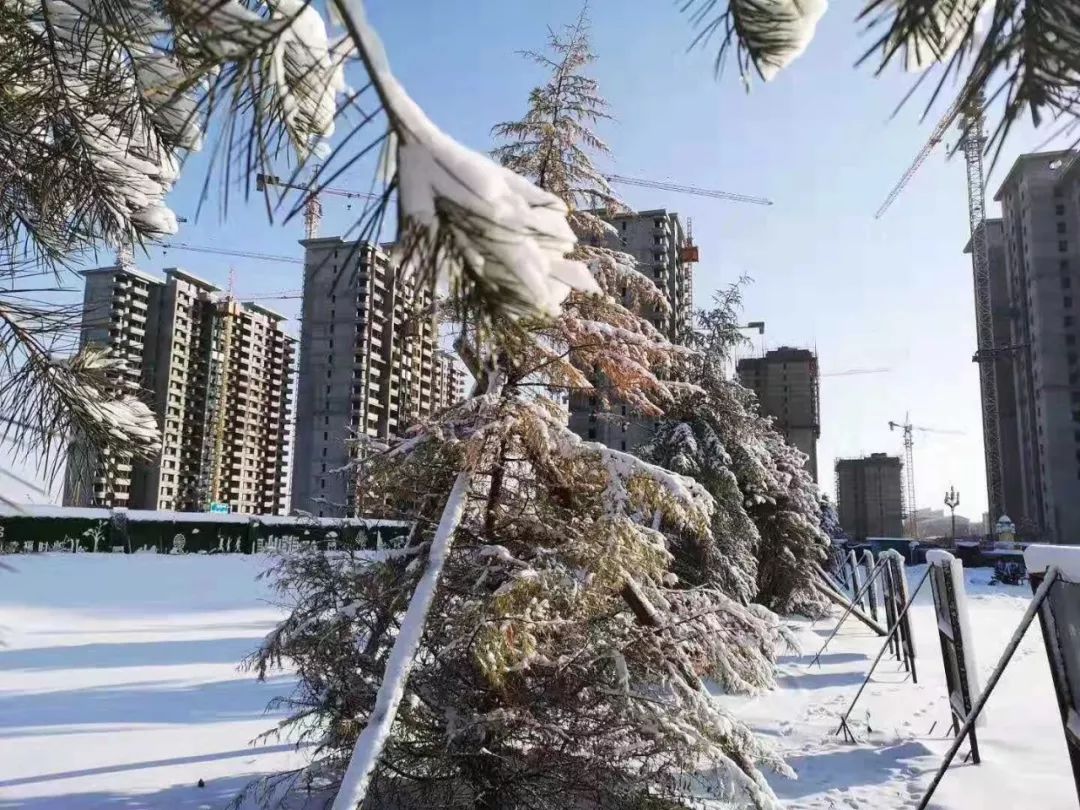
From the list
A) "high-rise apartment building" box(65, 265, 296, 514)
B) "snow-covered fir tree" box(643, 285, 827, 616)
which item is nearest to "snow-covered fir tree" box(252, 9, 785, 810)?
"snow-covered fir tree" box(643, 285, 827, 616)

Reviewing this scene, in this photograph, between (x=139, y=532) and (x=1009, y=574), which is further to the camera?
(x=1009, y=574)

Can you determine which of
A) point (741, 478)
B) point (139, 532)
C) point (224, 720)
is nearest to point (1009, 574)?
point (741, 478)

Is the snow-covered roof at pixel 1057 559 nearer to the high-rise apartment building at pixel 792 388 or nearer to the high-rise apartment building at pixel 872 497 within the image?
the high-rise apartment building at pixel 792 388

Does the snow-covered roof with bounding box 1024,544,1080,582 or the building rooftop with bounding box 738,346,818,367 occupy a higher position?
the building rooftop with bounding box 738,346,818,367

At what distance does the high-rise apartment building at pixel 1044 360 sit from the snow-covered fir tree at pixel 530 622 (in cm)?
279

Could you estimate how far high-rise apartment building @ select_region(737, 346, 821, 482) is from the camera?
54156 mm

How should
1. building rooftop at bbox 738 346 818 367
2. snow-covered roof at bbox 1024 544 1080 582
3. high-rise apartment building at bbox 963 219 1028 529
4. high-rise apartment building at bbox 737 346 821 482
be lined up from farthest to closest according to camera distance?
1. high-rise apartment building at bbox 963 219 1028 529
2. building rooftop at bbox 738 346 818 367
3. high-rise apartment building at bbox 737 346 821 482
4. snow-covered roof at bbox 1024 544 1080 582

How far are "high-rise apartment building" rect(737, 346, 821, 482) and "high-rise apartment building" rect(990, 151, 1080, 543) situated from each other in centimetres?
1380

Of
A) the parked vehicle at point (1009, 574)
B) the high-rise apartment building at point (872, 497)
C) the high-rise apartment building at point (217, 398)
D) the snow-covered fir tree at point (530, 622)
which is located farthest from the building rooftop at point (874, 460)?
the snow-covered fir tree at point (530, 622)

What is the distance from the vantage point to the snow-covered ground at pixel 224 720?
598cm

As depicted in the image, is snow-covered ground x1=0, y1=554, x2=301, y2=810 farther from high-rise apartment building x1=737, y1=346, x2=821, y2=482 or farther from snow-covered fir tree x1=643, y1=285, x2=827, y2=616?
high-rise apartment building x1=737, y1=346, x2=821, y2=482

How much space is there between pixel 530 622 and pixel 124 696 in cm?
735

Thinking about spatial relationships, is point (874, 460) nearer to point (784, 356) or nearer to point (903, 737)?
point (784, 356)

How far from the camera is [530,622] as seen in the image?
14.0ft
